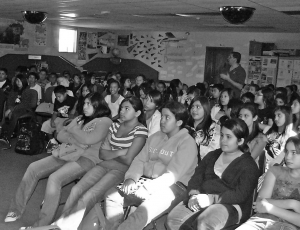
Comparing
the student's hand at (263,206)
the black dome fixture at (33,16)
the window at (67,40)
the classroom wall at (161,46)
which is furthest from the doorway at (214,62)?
the student's hand at (263,206)

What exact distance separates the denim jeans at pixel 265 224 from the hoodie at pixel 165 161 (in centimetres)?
68

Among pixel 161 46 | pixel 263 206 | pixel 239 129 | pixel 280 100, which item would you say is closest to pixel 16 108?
pixel 280 100

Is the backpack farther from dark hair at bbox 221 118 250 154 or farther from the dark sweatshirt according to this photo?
dark hair at bbox 221 118 250 154

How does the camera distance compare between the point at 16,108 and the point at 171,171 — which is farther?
the point at 16,108

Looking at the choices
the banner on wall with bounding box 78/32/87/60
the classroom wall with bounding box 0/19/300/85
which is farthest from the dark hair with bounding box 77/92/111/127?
the banner on wall with bounding box 78/32/87/60

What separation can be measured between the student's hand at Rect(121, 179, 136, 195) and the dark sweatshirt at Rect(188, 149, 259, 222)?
45cm

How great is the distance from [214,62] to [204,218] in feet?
31.0

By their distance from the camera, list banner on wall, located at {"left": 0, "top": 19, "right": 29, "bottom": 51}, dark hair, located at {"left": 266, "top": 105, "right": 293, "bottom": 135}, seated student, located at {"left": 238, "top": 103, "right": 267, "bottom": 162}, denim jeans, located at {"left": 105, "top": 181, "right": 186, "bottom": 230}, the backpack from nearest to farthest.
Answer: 1. denim jeans, located at {"left": 105, "top": 181, "right": 186, "bottom": 230}
2. seated student, located at {"left": 238, "top": 103, "right": 267, "bottom": 162}
3. dark hair, located at {"left": 266, "top": 105, "right": 293, "bottom": 135}
4. the backpack
5. banner on wall, located at {"left": 0, "top": 19, "right": 29, "bottom": 51}

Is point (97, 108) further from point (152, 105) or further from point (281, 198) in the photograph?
point (281, 198)

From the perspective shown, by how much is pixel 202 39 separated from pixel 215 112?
7025mm

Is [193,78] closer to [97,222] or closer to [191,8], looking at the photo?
[191,8]

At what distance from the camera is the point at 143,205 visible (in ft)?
9.47

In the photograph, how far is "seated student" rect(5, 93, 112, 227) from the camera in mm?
3457

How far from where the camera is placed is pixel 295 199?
2623 millimetres
